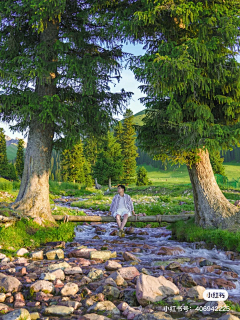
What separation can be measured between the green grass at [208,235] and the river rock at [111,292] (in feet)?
14.6

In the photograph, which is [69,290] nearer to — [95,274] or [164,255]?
[95,274]

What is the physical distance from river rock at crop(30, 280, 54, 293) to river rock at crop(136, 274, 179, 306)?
1.55 metres

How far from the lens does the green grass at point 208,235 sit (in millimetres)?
7703

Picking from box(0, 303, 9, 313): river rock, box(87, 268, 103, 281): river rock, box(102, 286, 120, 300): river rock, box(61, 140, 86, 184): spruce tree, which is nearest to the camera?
box(0, 303, 9, 313): river rock

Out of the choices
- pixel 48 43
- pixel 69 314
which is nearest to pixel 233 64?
pixel 48 43

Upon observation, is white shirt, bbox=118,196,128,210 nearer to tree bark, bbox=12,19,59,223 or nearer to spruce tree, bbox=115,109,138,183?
tree bark, bbox=12,19,59,223

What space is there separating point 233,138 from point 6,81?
7176mm

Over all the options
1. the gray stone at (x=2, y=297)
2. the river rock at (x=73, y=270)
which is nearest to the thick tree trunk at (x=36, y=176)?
the river rock at (x=73, y=270)

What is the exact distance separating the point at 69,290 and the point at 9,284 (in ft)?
3.57

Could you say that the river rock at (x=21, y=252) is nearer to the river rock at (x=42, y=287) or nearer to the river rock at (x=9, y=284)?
the river rock at (x=9, y=284)

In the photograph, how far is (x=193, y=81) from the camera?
7.43 metres

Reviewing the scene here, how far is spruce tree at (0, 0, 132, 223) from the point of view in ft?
28.1

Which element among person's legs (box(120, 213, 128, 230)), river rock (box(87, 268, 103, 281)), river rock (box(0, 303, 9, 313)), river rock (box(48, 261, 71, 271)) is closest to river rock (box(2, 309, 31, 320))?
river rock (box(0, 303, 9, 313))

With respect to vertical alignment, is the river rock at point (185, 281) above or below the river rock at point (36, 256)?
above
